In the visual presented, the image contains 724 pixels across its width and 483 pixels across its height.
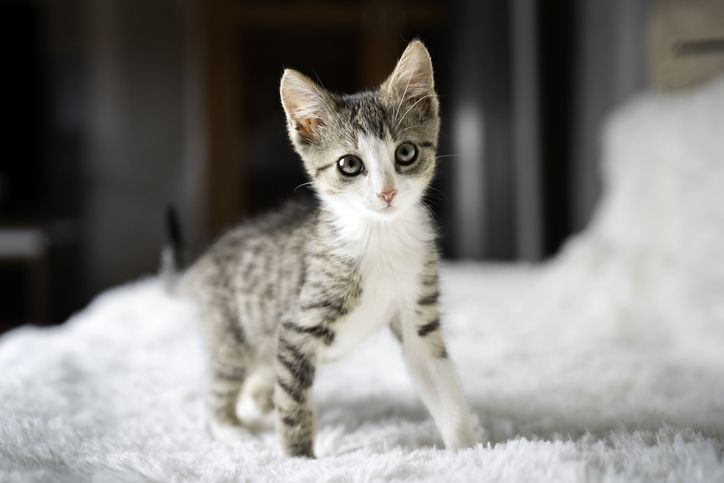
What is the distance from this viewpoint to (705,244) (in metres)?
1.68

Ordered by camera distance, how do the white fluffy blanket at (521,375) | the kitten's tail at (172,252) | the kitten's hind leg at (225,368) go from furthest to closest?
1. the kitten's tail at (172,252)
2. the kitten's hind leg at (225,368)
3. the white fluffy blanket at (521,375)

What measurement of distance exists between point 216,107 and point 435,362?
299cm

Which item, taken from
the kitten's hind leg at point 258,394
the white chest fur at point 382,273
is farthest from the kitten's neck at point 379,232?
the kitten's hind leg at point 258,394

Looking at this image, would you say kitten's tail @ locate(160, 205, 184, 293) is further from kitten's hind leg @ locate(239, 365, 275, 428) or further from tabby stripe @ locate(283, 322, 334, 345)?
tabby stripe @ locate(283, 322, 334, 345)

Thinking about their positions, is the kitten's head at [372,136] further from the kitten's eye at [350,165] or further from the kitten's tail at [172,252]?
the kitten's tail at [172,252]

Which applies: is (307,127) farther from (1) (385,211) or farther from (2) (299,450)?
(2) (299,450)

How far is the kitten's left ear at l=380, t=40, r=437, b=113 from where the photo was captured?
3.56 feet

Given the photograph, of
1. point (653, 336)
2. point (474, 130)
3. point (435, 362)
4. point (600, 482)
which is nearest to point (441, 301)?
point (435, 362)

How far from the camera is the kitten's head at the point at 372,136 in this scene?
104cm

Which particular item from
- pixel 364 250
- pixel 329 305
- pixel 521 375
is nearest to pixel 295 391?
pixel 329 305

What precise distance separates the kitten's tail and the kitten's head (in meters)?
0.43

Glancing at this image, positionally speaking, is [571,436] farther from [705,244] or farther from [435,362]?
[705,244]

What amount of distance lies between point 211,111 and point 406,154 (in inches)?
114

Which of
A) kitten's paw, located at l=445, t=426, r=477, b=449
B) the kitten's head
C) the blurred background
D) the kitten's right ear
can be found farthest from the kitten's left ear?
the blurred background
